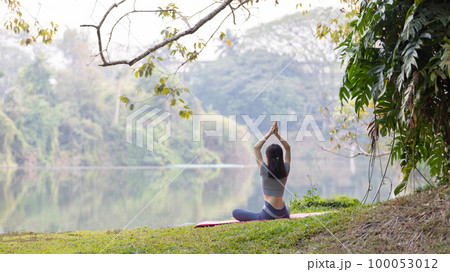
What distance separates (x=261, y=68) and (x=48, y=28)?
755 inches

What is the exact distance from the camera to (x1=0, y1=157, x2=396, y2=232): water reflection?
14844 mm

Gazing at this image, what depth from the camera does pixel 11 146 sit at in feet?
66.5

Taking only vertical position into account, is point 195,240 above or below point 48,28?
below

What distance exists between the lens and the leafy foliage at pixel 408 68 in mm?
3486

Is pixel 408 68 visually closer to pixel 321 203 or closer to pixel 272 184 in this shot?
pixel 272 184

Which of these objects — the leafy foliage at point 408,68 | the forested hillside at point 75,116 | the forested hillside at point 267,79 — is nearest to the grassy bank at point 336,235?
the leafy foliage at point 408,68

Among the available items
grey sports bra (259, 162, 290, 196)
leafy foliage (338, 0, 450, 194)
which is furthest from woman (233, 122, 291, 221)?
leafy foliage (338, 0, 450, 194)

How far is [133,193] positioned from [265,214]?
51.7 feet

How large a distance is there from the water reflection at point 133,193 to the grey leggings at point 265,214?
8.11 metres

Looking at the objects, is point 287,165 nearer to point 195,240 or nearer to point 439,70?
point 195,240

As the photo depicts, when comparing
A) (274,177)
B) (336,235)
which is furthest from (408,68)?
(274,177)

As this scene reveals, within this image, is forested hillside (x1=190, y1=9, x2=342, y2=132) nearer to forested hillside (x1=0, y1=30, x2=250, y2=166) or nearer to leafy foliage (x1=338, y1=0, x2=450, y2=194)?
forested hillside (x1=0, y1=30, x2=250, y2=166)

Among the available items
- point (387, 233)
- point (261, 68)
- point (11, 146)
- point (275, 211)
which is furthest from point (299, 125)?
point (387, 233)

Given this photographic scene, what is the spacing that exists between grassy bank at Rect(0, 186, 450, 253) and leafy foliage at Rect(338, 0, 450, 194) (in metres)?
0.47
